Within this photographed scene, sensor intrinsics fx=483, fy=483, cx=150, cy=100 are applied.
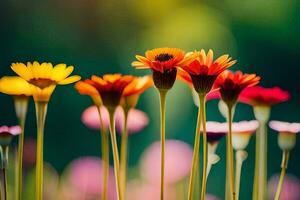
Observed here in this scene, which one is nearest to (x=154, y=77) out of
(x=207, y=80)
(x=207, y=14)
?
(x=207, y=80)

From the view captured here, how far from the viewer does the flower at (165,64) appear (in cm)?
69

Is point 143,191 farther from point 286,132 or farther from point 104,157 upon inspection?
point 286,132

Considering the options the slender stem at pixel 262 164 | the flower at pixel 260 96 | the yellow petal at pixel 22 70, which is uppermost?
the yellow petal at pixel 22 70

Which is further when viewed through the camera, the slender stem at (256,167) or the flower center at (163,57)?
the slender stem at (256,167)

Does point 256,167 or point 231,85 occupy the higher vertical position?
point 231,85

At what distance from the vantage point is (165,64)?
69 centimetres

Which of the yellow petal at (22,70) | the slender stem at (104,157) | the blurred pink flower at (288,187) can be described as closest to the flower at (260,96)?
the blurred pink flower at (288,187)

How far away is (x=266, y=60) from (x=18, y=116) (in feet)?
1.43

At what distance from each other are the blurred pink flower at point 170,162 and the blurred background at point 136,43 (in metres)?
0.01

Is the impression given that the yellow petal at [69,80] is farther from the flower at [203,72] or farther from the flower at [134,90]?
the flower at [203,72]

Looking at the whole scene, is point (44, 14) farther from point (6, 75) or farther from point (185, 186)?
point (185, 186)

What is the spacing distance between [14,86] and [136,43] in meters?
0.22

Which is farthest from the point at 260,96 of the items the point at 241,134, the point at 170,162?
the point at 170,162

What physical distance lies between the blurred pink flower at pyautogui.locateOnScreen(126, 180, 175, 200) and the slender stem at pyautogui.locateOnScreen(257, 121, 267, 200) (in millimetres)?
147
